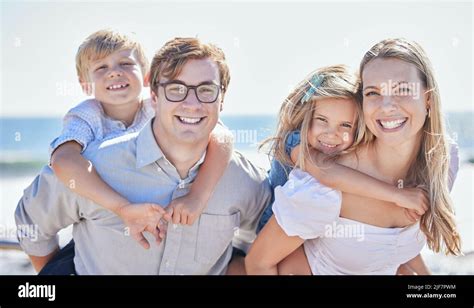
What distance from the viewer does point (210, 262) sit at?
2.52 meters

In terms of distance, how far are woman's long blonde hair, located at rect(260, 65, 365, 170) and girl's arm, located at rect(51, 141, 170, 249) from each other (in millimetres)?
541

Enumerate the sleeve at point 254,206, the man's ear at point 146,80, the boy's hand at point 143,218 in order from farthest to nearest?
the man's ear at point 146,80 < the sleeve at point 254,206 < the boy's hand at point 143,218

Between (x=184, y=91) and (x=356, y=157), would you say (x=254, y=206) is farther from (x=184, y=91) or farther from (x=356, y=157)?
(x=184, y=91)

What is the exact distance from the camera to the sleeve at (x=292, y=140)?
248 centimetres

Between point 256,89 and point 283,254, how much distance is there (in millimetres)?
712

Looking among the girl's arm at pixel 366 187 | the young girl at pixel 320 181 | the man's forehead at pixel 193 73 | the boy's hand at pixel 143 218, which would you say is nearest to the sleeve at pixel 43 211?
the boy's hand at pixel 143 218

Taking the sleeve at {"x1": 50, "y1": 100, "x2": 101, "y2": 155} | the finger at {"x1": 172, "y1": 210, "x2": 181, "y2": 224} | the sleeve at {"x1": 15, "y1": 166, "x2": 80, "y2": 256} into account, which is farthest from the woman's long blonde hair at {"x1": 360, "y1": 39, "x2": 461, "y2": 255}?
the sleeve at {"x1": 15, "y1": 166, "x2": 80, "y2": 256}

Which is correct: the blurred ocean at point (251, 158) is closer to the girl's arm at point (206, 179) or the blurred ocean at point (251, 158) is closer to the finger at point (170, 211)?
the girl's arm at point (206, 179)

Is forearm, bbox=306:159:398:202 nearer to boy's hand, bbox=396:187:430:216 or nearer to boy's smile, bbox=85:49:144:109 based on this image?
boy's hand, bbox=396:187:430:216

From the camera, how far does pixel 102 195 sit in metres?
2.34

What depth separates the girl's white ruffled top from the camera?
7.75 ft

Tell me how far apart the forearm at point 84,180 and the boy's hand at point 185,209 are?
18 centimetres
